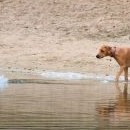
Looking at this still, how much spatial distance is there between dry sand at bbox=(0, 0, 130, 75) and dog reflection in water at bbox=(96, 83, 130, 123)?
7401mm

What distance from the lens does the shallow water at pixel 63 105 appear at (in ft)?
33.8

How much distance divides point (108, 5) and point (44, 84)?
15292mm

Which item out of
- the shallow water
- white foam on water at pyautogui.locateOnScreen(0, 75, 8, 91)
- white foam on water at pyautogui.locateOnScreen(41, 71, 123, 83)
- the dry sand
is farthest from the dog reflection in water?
the dry sand

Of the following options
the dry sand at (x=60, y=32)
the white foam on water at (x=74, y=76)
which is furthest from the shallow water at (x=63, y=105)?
the dry sand at (x=60, y=32)

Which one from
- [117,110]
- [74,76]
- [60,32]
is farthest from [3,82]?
[60,32]

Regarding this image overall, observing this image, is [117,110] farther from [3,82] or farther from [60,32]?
[60,32]

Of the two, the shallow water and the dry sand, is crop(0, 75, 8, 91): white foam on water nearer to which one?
the shallow water

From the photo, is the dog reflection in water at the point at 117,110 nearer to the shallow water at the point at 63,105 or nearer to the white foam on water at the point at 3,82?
the shallow water at the point at 63,105

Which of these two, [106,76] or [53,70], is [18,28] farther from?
[106,76]

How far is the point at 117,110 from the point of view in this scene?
39.3 feet

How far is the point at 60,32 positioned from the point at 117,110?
16.9 metres

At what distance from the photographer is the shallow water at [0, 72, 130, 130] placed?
1030 centimetres

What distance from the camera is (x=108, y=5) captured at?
32.1 meters

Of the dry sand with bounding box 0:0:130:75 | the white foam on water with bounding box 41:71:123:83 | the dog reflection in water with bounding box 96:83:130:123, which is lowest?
the dog reflection in water with bounding box 96:83:130:123
